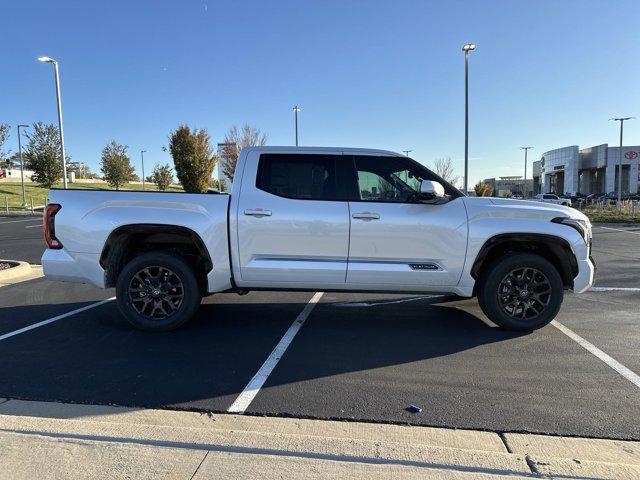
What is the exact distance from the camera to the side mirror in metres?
4.71

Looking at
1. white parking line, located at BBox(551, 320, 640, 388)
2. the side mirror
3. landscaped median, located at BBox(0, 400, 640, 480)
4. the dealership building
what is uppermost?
the dealership building

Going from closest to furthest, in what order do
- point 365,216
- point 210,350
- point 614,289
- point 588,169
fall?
point 210,350 → point 365,216 → point 614,289 → point 588,169

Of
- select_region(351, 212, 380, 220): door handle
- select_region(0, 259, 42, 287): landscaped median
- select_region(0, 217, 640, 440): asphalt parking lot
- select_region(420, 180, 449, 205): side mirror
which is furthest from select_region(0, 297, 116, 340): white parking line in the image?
select_region(420, 180, 449, 205): side mirror

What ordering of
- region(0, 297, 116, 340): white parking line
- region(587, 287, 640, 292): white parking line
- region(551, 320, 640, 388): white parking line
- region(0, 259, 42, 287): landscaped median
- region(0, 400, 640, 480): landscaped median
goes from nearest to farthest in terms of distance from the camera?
region(0, 400, 640, 480): landscaped median, region(551, 320, 640, 388): white parking line, region(0, 297, 116, 340): white parking line, region(587, 287, 640, 292): white parking line, region(0, 259, 42, 287): landscaped median

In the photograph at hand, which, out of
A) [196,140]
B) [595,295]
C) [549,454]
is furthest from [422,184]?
[196,140]

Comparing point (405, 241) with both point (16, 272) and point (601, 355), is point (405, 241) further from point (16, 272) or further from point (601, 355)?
point (16, 272)

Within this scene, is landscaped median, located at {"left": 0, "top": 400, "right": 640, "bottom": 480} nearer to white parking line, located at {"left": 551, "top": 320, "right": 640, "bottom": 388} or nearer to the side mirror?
white parking line, located at {"left": 551, "top": 320, "right": 640, "bottom": 388}

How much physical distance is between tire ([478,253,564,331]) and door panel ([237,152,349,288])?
160 centimetres

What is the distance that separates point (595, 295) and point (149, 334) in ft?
20.6

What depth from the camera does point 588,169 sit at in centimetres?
6178

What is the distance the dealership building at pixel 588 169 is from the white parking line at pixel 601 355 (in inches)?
2204

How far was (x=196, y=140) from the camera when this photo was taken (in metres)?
31.5

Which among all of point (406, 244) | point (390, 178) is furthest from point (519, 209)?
point (390, 178)

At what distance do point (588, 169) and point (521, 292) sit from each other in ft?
217
